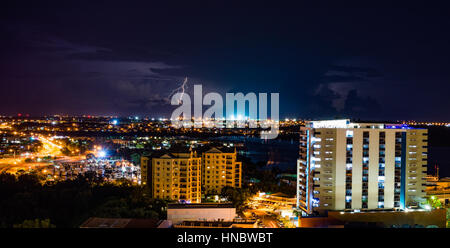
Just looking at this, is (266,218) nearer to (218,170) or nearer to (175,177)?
(175,177)

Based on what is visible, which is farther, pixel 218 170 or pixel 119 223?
pixel 218 170

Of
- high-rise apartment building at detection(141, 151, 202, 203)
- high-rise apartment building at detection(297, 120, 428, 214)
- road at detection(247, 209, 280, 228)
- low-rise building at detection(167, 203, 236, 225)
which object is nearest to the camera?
low-rise building at detection(167, 203, 236, 225)

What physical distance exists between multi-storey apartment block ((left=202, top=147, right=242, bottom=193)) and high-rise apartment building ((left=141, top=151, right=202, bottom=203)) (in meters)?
1.16

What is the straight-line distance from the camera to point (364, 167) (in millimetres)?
8922

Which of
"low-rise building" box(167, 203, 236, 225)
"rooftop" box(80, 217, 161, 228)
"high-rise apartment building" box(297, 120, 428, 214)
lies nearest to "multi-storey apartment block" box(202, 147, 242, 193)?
"high-rise apartment building" box(297, 120, 428, 214)

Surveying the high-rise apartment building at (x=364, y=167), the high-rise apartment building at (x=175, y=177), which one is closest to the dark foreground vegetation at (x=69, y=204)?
the high-rise apartment building at (x=175, y=177)

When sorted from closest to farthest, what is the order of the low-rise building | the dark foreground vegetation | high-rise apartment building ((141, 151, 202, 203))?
the low-rise building, the dark foreground vegetation, high-rise apartment building ((141, 151, 202, 203))

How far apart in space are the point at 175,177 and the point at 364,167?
4.97 meters

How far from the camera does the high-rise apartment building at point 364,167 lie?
8797 millimetres

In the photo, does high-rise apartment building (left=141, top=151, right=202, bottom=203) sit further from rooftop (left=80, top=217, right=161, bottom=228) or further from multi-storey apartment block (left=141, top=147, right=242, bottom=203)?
rooftop (left=80, top=217, right=161, bottom=228)

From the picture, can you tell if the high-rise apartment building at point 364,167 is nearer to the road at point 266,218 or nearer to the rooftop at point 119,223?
the road at point 266,218

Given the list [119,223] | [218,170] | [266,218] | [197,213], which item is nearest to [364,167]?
[266,218]

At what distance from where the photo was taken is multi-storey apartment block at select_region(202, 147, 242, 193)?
38.9 feet

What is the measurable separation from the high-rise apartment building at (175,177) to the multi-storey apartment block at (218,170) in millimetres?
1159
